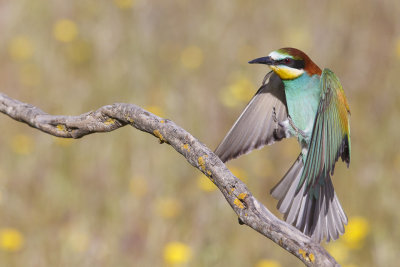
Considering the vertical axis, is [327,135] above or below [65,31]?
below

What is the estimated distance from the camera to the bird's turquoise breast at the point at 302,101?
Answer: 8.12 feet

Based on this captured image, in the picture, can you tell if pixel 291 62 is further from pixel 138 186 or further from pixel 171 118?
pixel 171 118

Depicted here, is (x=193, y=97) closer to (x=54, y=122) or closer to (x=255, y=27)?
(x=255, y=27)

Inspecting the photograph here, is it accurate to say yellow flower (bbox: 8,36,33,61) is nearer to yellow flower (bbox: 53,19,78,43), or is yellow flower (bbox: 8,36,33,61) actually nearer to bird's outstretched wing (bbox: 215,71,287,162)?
yellow flower (bbox: 53,19,78,43)

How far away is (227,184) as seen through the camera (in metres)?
1.67

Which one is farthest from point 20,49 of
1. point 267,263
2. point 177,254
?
point 267,263

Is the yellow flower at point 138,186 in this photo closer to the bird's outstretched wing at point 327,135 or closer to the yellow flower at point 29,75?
the yellow flower at point 29,75

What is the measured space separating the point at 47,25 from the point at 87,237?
109 inches

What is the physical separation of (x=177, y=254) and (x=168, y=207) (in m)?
0.49

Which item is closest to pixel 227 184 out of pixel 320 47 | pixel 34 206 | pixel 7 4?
pixel 34 206

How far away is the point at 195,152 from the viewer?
173 cm

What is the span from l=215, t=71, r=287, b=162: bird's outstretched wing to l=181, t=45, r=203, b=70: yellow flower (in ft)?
8.50

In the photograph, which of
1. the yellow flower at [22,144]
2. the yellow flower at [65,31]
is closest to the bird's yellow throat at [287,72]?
the yellow flower at [22,144]

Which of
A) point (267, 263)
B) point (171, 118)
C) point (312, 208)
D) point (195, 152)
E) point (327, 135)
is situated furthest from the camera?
point (171, 118)
